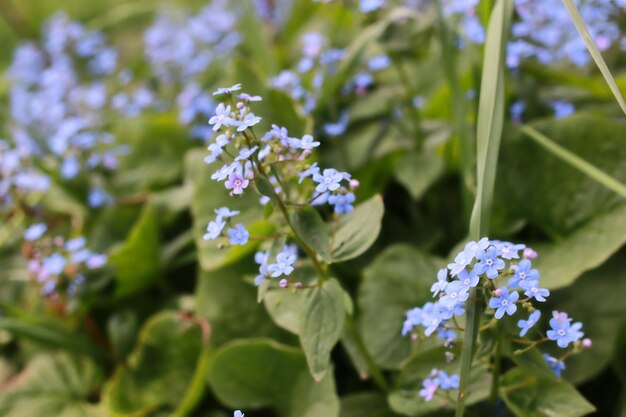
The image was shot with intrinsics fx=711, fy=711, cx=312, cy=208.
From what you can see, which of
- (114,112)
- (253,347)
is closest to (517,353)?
(253,347)

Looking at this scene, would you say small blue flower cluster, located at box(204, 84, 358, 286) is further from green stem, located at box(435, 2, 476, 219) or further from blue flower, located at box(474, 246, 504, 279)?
green stem, located at box(435, 2, 476, 219)

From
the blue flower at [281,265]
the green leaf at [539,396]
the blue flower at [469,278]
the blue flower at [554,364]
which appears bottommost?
the green leaf at [539,396]

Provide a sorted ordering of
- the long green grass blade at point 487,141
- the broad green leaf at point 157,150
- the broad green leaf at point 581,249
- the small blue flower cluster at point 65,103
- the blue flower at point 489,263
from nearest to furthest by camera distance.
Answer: the blue flower at point 489,263, the long green grass blade at point 487,141, the broad green leaf at point 581,249, the small blue flower cluster at point 65,103, the broad green leaf at point 157,150

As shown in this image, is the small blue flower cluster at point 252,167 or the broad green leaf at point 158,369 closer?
the small blue flower cluster at point 252,167

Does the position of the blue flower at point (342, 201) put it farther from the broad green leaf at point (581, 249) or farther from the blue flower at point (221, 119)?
the broad green leaf at point (581, 249)

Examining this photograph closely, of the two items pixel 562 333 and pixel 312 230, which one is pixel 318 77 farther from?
pixel 562 333

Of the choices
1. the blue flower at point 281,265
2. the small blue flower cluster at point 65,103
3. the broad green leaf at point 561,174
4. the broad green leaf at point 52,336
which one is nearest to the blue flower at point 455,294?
the blue flower at point 281,265

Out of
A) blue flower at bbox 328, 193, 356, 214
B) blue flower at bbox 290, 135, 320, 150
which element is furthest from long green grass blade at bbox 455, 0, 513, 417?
blue flower at bbox 290, 135, 320, 150
